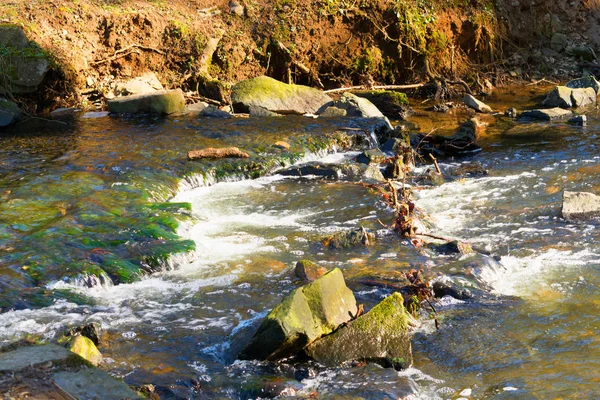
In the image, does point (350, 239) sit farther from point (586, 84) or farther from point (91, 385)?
point (586, 84)

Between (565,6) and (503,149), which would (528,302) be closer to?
(503,149)

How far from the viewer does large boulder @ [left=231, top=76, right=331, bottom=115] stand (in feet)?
46.3

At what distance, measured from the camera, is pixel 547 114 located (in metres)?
14.6

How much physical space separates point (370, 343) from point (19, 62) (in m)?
10.8

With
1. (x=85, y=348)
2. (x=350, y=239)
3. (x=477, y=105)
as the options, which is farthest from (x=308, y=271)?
(x=477, y=105)

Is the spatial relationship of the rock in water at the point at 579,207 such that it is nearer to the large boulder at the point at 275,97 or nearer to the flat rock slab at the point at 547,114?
the flat rock slab at the point at 547,114

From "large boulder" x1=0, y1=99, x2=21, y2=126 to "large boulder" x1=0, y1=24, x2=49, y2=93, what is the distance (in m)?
0.50

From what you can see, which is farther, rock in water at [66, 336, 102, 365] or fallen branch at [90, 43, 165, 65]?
fallen branch at [90, 43, 165, 65]

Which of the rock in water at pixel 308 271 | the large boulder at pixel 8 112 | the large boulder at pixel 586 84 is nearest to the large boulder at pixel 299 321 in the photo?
the rock in water at pixel 308 271

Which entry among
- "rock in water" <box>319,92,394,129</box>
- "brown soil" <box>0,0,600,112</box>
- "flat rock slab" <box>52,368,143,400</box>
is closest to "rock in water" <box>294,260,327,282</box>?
"flat rock slab" <box>52,368,143,400</box>

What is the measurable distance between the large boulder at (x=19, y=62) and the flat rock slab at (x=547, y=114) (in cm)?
990

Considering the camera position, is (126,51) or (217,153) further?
(126,51)

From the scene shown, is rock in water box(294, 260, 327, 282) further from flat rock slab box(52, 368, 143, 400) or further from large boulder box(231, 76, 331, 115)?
large boulder box(231, 76, 331, 115)

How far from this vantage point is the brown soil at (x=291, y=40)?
47.8ft
